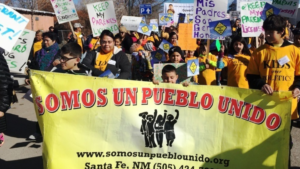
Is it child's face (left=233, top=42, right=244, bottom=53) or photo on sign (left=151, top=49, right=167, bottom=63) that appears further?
photo on sign (left=151, top=49, right=167, bottom=63)

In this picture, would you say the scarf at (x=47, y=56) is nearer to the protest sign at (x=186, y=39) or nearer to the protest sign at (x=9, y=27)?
the protest sign at (x=9, y=27)

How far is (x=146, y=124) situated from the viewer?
3326 mm

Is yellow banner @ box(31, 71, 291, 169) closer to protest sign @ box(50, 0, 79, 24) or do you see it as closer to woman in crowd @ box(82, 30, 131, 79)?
woman in crowd @ box(82, 30, 131, 79)

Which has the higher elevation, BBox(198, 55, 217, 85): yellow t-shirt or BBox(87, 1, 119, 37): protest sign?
BBox(87, 1, 119, 37): protest sign

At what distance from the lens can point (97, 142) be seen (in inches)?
129

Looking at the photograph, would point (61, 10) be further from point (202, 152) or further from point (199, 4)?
point (202, 152)

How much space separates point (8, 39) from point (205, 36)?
3.13 meters

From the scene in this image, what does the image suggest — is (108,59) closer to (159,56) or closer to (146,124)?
(159,56)

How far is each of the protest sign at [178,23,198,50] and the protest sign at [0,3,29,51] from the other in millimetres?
3495

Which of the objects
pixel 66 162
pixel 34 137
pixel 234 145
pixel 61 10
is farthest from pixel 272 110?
pixel 61 10

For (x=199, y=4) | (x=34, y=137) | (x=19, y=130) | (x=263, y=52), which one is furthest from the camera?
(x=19, y=130)

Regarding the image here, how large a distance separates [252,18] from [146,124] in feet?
12.0

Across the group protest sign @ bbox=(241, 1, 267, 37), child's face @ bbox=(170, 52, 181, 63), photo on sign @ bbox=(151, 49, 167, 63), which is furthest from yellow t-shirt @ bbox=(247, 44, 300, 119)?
photo on sign @ bbox=(151, 49, 167, 63)

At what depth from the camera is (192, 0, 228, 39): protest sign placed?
5.20m
